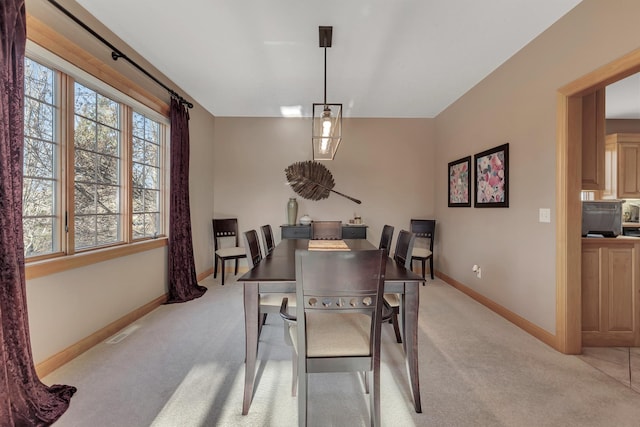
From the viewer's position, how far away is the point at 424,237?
179 inches

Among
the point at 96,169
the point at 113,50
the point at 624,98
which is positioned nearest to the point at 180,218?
the point at 96,169

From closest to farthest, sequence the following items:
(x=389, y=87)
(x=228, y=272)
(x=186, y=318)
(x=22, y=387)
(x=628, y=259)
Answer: (x=22, y=387), (x=628, y=259), (x=186, y=318), (x=389, y=87), (x=228, y=272)

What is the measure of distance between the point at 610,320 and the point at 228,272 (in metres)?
4.61

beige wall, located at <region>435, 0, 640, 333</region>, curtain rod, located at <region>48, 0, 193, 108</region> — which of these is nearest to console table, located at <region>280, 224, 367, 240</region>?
beige wall, located at <region>435, 0, 640, 333</region>

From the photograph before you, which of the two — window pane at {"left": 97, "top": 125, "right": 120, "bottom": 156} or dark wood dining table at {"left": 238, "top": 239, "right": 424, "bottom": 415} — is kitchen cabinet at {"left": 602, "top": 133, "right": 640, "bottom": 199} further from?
window pane at {"left": 97, "top": 125, "right": 120, "bottom": 156}

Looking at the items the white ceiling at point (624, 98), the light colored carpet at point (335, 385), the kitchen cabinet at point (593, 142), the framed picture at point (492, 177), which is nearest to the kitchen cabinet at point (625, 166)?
the white ceiling at point (624, 98)

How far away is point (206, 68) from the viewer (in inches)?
120

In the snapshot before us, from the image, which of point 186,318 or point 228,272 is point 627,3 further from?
point 228,272

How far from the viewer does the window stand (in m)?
1.86

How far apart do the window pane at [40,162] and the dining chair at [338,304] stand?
194cm

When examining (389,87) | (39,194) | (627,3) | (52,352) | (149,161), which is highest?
(389,87)

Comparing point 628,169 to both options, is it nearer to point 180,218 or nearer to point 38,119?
point 180,218

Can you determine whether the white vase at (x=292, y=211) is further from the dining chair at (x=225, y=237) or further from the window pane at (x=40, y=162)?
the window pane at (x=40, y=162)

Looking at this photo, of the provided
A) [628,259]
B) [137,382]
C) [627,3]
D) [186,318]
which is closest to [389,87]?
[627,3]
